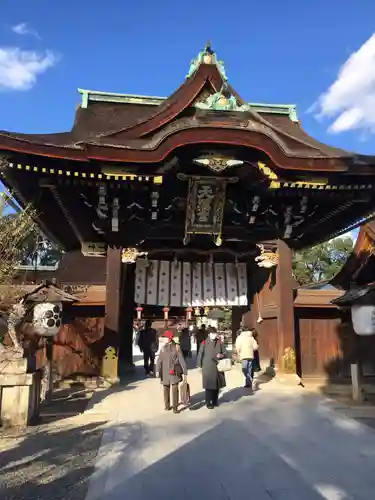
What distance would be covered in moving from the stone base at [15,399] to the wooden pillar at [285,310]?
264 inches

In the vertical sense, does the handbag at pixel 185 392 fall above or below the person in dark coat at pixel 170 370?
below

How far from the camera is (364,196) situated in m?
11.3

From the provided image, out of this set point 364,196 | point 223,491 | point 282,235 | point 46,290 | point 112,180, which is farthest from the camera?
point 282,235

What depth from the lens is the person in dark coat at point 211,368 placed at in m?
8.45

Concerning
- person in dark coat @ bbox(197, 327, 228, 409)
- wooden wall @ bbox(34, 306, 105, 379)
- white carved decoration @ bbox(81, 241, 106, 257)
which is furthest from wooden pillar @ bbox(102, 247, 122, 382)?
person in dark coat @ bbox(197, 327, 228, 409)

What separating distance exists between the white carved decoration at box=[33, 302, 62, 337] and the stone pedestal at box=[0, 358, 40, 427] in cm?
94

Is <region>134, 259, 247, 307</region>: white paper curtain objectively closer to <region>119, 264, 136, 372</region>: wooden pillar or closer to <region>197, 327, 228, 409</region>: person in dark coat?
<region>119, 264, 136, 372</region>: wooden pillar

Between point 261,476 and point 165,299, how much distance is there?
9.03 m

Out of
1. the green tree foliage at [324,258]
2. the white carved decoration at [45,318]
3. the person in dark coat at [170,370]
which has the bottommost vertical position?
the person in dark coat at [170,370]

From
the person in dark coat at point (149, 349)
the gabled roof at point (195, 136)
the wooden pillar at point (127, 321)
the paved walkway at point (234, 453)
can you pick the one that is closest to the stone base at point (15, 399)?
the paved walkway at point (234, 453)

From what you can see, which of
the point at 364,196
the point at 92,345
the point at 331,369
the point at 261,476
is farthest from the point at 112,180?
the point at 331,369

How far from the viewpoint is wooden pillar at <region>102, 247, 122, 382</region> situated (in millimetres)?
11023

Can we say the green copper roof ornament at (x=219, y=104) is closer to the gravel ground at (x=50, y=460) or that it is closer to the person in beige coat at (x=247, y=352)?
the person in beige coat at (x=247, y=352)

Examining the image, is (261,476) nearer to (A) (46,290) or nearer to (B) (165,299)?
(A) (46,290)
